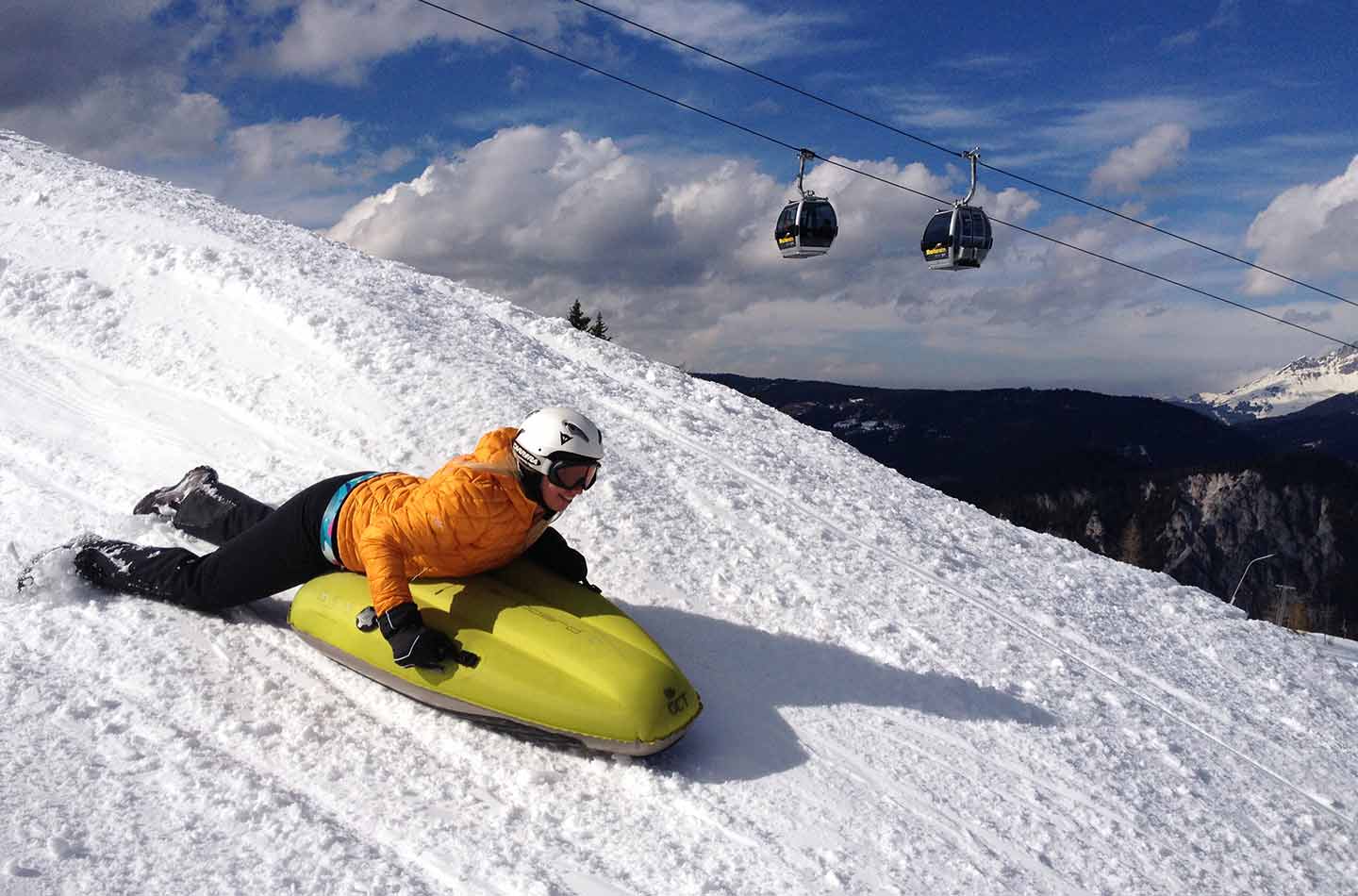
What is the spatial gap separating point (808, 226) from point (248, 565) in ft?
46.7

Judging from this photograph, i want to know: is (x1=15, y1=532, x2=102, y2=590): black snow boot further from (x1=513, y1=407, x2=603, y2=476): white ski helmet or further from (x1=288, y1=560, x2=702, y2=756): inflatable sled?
(x1=513, y1=407, x2=603, y2=476): white ski helmet

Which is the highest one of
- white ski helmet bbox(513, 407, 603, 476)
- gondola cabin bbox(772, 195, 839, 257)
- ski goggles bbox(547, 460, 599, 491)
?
gondola cabin bbox(772, 195, 839, 257)

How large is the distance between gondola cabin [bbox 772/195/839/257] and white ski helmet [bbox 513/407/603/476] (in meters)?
13.7

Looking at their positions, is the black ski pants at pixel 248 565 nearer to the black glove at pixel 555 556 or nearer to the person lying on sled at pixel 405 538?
the person lying on sled at pixel 405 538

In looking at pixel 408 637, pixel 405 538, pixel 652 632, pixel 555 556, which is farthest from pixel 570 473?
pixel 652 632

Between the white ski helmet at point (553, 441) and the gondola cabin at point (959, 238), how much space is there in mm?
14029

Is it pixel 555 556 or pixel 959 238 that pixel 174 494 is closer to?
pixel 555 556

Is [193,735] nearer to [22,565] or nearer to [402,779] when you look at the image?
[402,779]

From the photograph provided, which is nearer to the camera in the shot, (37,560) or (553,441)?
(553,441)

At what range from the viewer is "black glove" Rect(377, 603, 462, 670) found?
15.6ft

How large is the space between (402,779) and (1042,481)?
5769 inches

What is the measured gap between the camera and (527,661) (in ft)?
16.1

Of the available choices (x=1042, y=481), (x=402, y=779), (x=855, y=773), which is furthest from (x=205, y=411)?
(x=1042, y=481)

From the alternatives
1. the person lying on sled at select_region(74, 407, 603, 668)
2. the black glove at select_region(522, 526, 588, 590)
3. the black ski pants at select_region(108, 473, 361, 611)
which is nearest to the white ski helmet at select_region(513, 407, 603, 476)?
the person lying on sled at select_region(74, 407, 603, 668)
